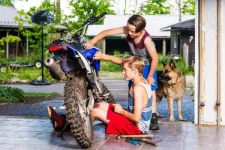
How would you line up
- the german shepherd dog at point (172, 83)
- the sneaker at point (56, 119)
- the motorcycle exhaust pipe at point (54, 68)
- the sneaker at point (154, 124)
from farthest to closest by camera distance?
the german shepherd dog at point (172, 83) → the sneaker at point (154, 124) → the sneaker at point (56, 119) → the motorcycle exhaust pipe at point (54, 68)

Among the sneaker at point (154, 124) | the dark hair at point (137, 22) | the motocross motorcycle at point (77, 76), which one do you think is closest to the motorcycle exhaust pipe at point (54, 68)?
the motocross motorcycle at point (77, 76)

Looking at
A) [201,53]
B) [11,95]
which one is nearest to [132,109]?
[201,53]

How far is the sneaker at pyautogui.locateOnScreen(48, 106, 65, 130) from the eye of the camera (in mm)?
7113

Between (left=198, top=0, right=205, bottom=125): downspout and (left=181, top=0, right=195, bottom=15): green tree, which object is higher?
(left=181, top=0, right=195, bottom=15): green tree

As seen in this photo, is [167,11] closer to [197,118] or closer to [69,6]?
[69,6]

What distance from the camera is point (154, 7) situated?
58.8 meters

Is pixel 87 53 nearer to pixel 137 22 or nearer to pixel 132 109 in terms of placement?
pixel 137 22

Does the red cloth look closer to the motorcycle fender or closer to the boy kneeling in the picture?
the boy kneeling

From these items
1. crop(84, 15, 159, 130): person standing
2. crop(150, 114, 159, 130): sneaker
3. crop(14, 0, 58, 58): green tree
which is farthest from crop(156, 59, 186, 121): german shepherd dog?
crop(14, 0, 58, 58): green tree

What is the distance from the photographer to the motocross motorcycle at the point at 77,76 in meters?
6.11

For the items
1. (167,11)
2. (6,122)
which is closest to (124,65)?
(6,122)

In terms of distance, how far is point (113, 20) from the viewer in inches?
1866

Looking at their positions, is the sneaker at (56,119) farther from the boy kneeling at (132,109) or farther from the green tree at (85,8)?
the green tree at (85,8)

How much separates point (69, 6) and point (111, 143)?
3892 cm
